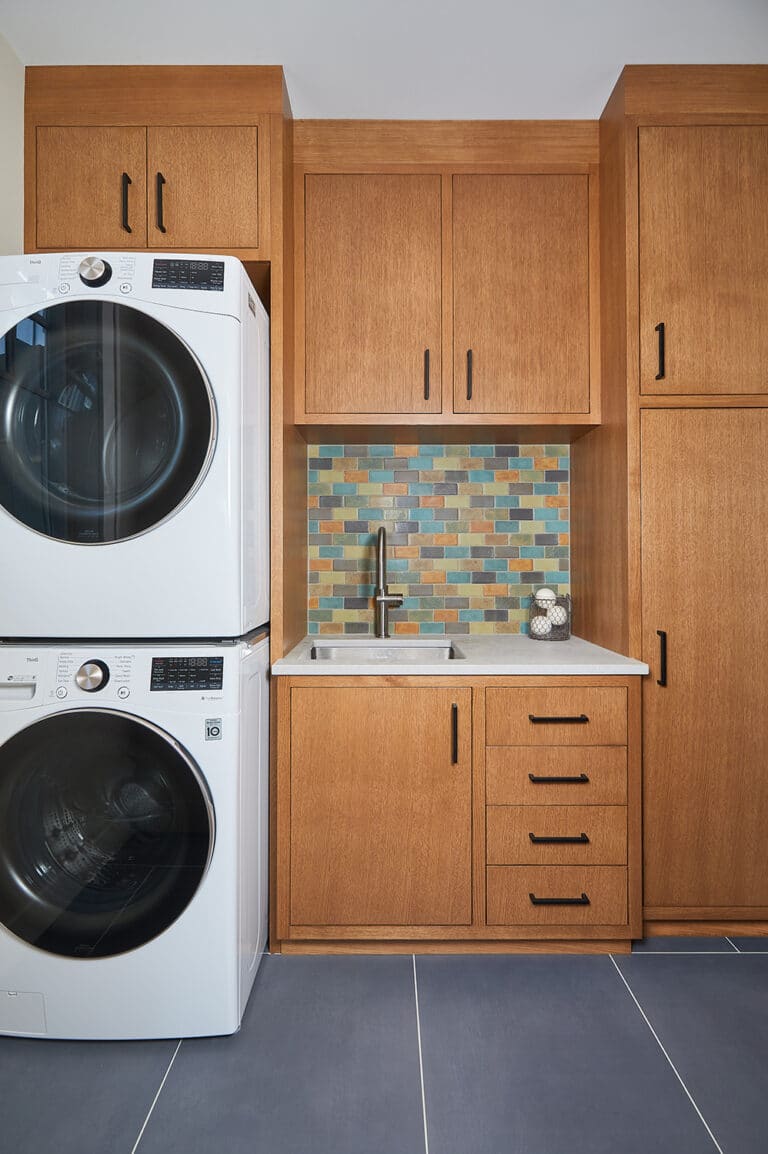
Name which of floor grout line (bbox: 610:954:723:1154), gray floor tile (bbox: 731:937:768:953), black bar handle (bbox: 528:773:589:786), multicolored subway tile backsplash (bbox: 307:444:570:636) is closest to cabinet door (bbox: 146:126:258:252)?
multicolored subway tile backsplash (bbox: 307:444:570:636)

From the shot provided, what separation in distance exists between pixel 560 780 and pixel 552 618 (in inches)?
26.1

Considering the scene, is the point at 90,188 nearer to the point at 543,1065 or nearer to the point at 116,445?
the point at 116,445

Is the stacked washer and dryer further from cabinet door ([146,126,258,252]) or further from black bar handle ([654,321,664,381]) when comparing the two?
black bar handle ([654,321,664,381])

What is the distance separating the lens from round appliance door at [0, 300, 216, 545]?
1541mm

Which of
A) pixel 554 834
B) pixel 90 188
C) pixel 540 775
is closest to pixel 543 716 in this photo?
Answer: pixel 540 775

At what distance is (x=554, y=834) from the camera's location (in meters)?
1.92

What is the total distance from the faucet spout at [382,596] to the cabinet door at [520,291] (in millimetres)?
565

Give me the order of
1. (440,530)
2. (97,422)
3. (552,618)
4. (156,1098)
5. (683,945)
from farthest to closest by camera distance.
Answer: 1. (440,530)
2. (552,618)
3. (683,945)
4. (97,422)
5. (156,1098)

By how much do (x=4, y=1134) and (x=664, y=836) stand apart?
5.73 feet

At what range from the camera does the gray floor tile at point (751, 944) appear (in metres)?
1.96

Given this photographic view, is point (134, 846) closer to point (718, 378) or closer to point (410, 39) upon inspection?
point (718, 378)

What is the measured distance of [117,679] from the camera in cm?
154

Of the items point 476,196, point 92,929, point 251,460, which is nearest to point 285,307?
point 251,460

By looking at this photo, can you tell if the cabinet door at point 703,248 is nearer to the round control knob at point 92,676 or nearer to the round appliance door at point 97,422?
the round appliance door at point 97,422
